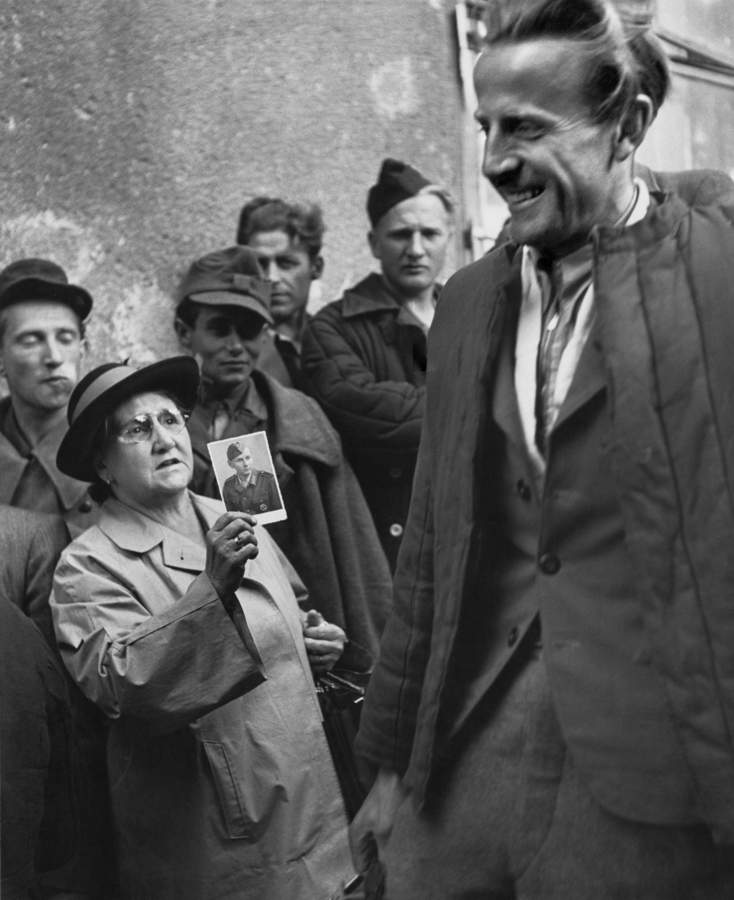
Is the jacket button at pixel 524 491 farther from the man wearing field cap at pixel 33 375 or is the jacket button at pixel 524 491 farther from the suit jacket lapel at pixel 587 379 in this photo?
the man wearing field cap at pixel 33 375

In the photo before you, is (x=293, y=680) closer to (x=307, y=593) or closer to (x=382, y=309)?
(x=307, y=593)

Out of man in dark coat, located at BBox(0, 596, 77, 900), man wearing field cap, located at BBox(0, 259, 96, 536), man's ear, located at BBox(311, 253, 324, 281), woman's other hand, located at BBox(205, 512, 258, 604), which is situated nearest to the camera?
woman's other hand, located at BBox(205, 512, 258, 604)

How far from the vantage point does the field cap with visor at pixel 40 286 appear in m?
3.74

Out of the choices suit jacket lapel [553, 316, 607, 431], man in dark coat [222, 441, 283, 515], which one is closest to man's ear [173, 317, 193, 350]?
man in dark coat [222, 441, 283, 515]

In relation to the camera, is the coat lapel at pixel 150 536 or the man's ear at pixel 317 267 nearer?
the coat lapel at pixel 150 536

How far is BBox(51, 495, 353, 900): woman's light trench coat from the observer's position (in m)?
3.37

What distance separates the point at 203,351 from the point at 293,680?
2.95 feet

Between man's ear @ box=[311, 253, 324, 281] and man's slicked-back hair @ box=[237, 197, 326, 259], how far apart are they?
1.2 inches

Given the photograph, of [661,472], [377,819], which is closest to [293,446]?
[377,819]

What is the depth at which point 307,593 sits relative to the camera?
12.6ft

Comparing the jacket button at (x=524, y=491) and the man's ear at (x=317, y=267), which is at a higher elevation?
the man's ear at (x=317, y=267)

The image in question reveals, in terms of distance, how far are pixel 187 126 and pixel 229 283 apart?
45 centimetres

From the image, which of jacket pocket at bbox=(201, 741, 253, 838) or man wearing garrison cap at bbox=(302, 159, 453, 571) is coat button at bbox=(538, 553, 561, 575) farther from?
man wearing garrison cap at bbox=(302, 159, 453, 571)

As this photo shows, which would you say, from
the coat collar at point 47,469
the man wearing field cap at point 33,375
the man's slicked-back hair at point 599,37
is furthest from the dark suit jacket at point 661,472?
the man wearing field cap at point 33,375
